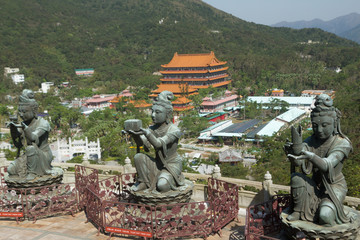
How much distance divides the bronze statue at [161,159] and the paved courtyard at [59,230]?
1254 millimetres

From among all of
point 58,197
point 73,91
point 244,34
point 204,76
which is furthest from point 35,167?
point 244,34

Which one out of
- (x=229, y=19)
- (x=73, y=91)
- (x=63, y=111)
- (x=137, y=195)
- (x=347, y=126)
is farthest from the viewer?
(x=229, y=19)

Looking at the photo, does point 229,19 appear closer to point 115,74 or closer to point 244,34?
point 244,34

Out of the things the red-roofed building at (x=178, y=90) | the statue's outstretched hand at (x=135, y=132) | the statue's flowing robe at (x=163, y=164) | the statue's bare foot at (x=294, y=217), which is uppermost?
the red-roofed building at (x=178, y=90)

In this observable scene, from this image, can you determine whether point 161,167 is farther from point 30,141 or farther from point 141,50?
point 141,50

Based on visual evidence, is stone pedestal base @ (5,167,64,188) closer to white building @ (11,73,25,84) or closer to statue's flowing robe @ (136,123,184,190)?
statue's flowing robe @ (136,123,184,190)

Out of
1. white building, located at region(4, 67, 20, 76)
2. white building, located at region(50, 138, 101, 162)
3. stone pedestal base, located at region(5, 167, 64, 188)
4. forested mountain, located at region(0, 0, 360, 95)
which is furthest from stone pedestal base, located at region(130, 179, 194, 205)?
white building, located at region(4, 67, 20, 76)

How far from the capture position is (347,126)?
72.0 ft

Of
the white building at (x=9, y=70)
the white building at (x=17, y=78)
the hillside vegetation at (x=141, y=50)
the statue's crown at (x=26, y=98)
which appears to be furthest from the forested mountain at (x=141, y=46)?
the statue's crown at (x=26, y=98)

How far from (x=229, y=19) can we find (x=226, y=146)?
123091 mm

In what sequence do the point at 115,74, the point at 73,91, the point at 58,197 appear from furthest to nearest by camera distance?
the point at 115,74
the point at 73,91
the point at 58,197

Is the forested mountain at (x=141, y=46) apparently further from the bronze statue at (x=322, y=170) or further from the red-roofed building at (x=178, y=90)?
the bronze statue at (x=322, y=170)

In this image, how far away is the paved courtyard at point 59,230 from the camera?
7.12 m

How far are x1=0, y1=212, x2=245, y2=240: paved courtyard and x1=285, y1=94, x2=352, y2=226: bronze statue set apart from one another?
1961mm
